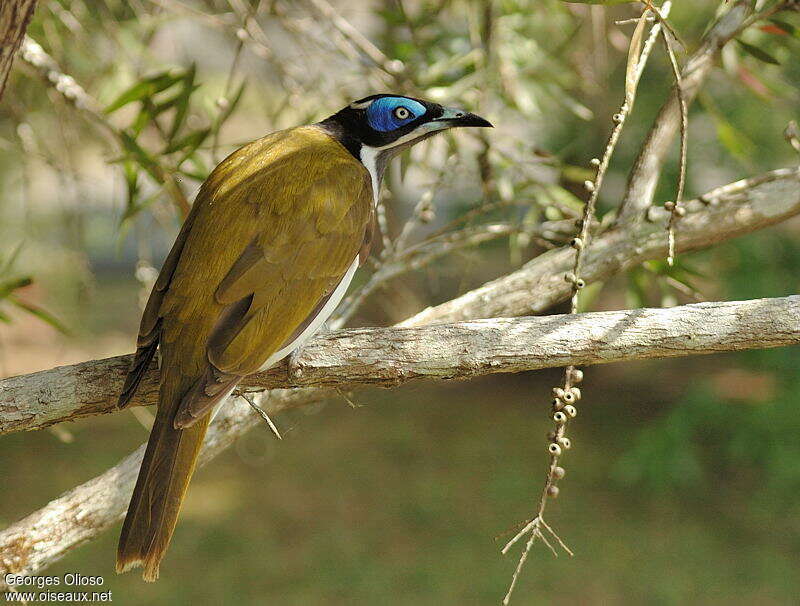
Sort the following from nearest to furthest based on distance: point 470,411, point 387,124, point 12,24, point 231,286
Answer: point 12,24
point 231,286
point 387,124
point 470,411

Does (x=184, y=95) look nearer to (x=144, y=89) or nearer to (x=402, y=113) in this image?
(x=144, y=89)

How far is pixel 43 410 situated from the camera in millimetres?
2189

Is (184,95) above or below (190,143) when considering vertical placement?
above

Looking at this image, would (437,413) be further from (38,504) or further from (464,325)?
(464,325)

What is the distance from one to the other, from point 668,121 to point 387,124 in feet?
3.20

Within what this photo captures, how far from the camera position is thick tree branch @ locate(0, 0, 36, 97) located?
217 centimetres

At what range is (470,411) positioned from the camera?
29.3 feet

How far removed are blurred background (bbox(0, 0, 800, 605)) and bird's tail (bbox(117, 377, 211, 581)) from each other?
1.51 meters

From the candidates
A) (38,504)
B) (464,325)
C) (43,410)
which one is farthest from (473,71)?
(38,504)

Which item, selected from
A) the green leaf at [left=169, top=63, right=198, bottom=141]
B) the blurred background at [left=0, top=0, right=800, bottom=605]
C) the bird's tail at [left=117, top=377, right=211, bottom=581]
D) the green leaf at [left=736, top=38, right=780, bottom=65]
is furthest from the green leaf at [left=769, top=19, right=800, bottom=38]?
the bird's tail at [left=117, top=377, right=211, bottom=581]

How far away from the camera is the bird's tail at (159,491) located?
2.25m

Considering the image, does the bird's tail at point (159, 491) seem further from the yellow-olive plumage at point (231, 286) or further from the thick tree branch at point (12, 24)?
the thick tree branch at point (12, 24)

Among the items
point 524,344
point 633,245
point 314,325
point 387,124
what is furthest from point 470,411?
point 524,344

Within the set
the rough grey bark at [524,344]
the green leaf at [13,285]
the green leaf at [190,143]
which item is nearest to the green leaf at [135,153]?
the green leaf at [190,143]
